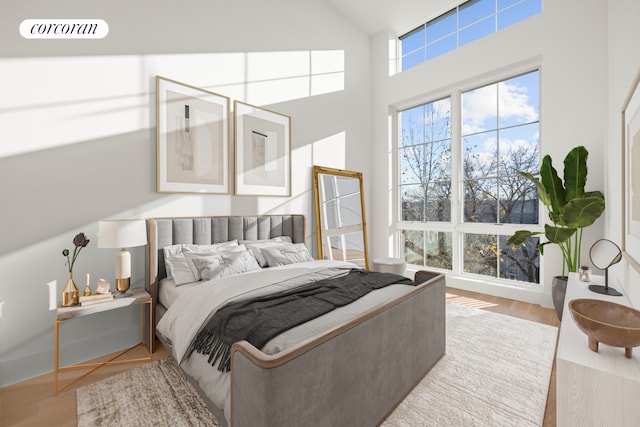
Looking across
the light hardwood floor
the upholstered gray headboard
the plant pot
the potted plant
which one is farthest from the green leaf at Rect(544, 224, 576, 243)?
the upholstered gray headboard

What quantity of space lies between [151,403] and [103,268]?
4.12ft

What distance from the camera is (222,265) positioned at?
249 centimetres

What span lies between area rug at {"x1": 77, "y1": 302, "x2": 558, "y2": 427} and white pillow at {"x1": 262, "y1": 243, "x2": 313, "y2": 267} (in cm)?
119

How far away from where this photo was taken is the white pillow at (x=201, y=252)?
2.50 meters

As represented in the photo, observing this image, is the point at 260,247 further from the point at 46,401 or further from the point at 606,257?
the point at 606,257

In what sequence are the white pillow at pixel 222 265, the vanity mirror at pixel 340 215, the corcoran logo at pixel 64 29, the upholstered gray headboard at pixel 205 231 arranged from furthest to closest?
the vanity mirror at pixel 340 215 → the upholstered gray headboard at pixel 205 231 → the white pillow at pixel 222 265 → the corcoran logo at pixel 64 29

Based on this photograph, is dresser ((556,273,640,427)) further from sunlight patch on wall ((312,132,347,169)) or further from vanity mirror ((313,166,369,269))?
sunlight patch on wall ((312,132,347,169))

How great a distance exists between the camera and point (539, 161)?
3.65 meters

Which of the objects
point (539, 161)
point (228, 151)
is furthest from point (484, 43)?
point (228, 151)

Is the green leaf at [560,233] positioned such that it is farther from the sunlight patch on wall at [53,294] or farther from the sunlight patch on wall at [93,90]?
the sunlight patch on wall at [53,294]

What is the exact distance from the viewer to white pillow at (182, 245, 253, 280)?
2.50 m

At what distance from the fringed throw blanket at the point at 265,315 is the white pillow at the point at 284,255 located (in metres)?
0.85

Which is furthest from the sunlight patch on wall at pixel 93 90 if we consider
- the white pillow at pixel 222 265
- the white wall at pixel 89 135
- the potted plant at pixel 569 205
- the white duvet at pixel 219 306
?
the potted plant at pixel 569 205

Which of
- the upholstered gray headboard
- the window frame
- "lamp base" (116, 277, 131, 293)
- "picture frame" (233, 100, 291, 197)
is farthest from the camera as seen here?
the window frame
